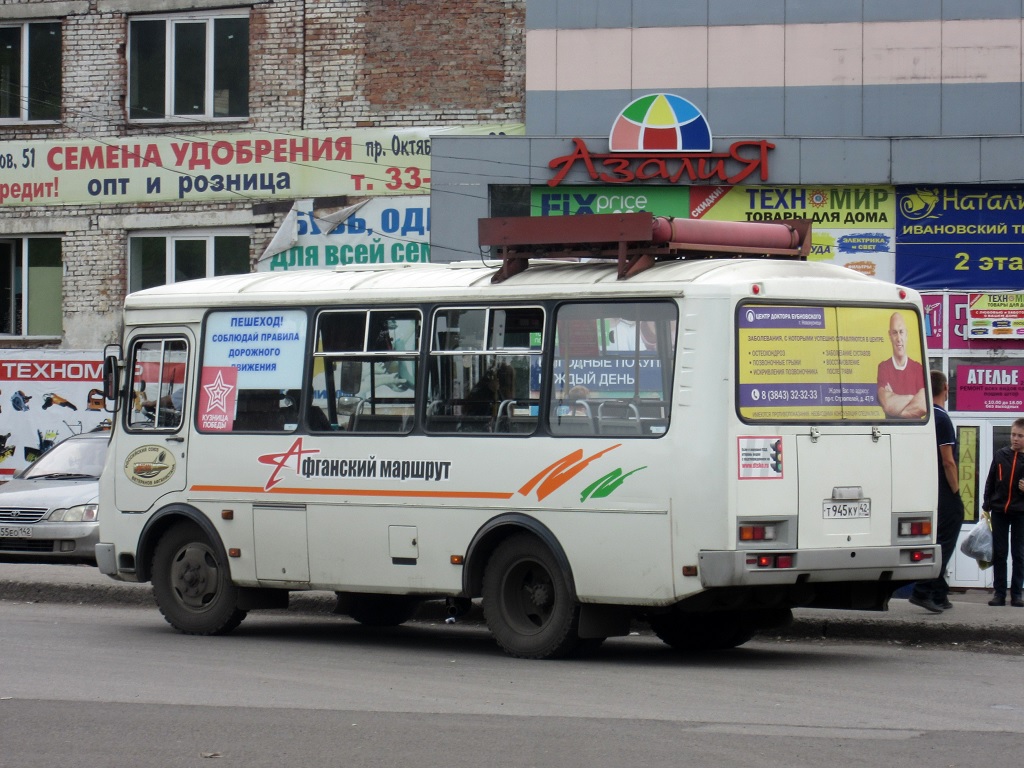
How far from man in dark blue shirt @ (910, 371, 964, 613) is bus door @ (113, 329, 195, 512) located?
5.88 meters

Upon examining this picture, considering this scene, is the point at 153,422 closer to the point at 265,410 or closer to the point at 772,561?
the point at 265,410

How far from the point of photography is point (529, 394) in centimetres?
1090

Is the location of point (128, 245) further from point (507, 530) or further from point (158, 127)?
point (507, 530)

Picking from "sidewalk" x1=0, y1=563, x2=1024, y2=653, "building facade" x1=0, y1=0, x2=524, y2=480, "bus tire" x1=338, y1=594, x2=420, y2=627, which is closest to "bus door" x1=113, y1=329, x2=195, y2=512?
"bus tire" x1=338, y1=594, x2=420, y2=627

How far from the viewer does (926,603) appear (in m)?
13.0

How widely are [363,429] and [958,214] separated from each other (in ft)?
32.4

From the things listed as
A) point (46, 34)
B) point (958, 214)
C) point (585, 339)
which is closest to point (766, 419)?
point (585, 339)

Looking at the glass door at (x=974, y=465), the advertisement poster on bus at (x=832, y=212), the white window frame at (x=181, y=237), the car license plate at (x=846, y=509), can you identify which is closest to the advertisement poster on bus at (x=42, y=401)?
the white window frame at (x=181, y=237)

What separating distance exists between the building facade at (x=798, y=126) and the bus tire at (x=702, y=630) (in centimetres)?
836

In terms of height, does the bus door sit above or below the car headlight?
above

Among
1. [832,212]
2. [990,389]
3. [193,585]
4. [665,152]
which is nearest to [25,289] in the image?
[665,152]

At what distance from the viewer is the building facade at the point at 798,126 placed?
19.0 m

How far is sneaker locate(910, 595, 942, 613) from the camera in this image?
12.9 metres

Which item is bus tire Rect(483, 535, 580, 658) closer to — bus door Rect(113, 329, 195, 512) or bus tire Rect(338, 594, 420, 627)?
bus tire Rect(338, 594, 420, 627)
